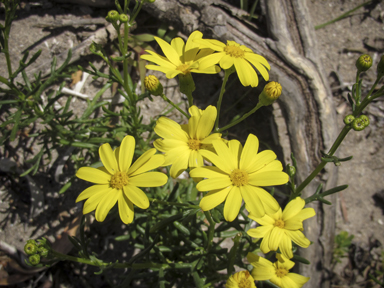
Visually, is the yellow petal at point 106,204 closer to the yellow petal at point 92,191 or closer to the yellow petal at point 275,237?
the yellow petal at point 92,191

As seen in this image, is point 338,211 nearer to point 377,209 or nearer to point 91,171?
point 377,209

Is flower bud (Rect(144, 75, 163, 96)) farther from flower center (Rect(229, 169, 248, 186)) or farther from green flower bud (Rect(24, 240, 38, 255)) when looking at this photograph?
green flower bud (Rect(24, 240, 38, 255))

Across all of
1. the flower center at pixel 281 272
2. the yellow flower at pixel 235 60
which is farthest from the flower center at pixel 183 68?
the flower center at pixel 281 272

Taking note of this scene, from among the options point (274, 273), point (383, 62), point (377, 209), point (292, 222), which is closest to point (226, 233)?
point (274, 273)

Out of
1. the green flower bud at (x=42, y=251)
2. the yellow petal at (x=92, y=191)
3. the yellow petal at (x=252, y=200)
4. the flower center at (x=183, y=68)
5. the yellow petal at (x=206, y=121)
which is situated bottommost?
the green flower bud at (x=42, y=251)

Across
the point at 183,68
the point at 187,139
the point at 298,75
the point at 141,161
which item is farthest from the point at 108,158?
the point at 298,75

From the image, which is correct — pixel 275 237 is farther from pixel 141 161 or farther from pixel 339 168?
pixel 339 168

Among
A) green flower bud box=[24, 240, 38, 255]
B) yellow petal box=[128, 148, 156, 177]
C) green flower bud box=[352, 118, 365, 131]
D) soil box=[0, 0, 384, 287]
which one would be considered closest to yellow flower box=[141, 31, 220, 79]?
yellow petal box=[128, 148, 156, 177]
